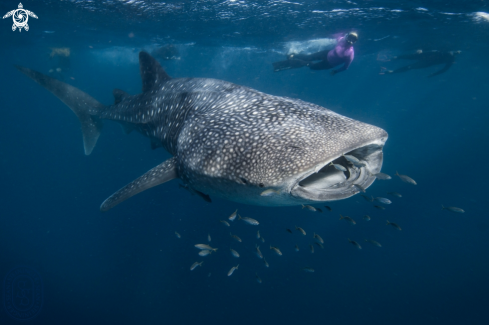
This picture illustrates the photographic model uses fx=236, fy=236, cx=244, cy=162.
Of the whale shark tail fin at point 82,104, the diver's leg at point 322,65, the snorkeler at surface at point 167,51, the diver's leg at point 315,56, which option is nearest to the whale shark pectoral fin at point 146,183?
the whale shark tail fin at point 82,104

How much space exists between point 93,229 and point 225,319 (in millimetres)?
11091

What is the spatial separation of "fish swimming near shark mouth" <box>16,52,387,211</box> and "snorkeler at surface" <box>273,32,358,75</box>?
11.3 m

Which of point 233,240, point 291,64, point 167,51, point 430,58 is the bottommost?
point 233,240

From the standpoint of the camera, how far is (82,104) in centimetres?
775

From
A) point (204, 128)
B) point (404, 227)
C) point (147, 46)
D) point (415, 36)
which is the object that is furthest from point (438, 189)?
point (147, 46)

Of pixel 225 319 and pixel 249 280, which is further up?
pixel 249 280

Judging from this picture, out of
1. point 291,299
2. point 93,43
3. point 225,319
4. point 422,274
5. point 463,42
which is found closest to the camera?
point 225,319

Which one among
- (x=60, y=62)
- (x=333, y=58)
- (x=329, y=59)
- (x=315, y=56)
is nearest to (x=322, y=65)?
(x=329, y=59)

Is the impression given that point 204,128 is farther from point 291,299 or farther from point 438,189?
point 438,189

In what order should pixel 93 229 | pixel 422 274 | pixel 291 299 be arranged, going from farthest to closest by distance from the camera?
1. pixel 422 274
2. pixel 93 229
3. pixel 291 299

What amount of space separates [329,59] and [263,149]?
14080mm

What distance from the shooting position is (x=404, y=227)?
21.9 m

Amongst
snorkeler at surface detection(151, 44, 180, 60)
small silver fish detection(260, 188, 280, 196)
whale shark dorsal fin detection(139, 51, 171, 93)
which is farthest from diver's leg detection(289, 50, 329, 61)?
snorkeler at surface detection(151, 44, 180, 60)

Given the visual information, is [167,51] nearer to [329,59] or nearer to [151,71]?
[329,59]
